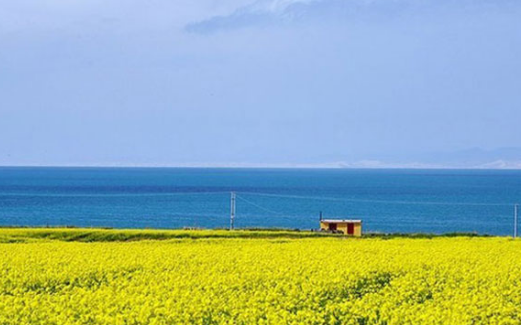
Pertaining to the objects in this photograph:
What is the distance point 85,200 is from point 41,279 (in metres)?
134

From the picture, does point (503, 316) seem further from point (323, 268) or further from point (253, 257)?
point (253, 257)

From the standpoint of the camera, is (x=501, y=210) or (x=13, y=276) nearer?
(x=13, y=276)

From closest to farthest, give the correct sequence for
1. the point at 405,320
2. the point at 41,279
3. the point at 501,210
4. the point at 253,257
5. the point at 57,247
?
the point at 405,320 < the point at 41,279 < the point at 253,257 < the point at 57,247 < the point at 501,210

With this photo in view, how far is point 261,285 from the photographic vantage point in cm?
1945

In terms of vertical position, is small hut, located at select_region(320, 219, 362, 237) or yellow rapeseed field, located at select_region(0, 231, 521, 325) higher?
yellow rapeseed field, located at select_region(0, 231, 521, 325)

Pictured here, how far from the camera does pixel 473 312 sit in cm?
Result: 1476

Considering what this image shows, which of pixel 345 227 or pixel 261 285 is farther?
pixel 345 227

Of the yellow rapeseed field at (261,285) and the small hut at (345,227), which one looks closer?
the yellow rapeseed field at (261,285)

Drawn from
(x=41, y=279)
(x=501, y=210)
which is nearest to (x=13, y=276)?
(x=41, y=279)

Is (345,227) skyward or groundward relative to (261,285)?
groundward

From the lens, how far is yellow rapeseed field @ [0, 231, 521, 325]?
14.5 m

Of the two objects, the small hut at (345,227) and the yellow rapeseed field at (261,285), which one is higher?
the yellow rapeseed field at (261,285)

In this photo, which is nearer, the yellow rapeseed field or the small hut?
the yellow rapeseed field

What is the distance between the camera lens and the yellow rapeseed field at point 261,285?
14.5 meters
